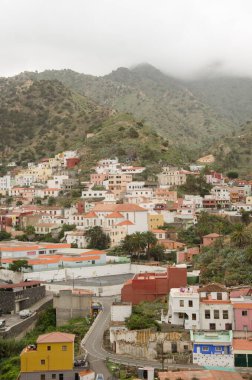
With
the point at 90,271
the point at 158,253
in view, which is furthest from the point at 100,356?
the point at 158,253

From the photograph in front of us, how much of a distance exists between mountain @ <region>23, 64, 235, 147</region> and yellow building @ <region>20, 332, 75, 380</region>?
318 feet

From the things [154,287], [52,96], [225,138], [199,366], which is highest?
[52,96]

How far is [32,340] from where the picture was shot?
115 feet

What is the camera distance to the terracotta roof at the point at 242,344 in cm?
2897

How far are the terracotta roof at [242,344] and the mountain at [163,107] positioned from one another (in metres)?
94.3

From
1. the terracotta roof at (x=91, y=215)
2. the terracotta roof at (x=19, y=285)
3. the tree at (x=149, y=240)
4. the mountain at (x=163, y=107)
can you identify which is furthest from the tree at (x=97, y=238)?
the mountain at (x=163, y=107)

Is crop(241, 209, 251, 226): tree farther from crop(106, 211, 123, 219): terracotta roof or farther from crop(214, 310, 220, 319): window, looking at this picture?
crop(214, 310, 220, 319): window

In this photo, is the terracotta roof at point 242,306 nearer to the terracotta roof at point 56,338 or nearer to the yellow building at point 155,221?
the terracotta roof at point 56,338

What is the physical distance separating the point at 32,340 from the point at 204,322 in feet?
31.6

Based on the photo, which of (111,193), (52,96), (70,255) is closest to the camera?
(70,255)

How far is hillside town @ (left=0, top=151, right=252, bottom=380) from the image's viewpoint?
29328mm

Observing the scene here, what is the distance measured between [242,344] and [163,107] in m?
125

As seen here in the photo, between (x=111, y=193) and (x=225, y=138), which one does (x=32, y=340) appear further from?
(x=225, y=138)

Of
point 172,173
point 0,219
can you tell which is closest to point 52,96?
point 172,173
